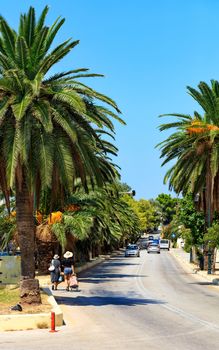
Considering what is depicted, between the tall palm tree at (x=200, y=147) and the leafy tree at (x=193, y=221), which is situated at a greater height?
the tall palm tree at (x=200, y=147)

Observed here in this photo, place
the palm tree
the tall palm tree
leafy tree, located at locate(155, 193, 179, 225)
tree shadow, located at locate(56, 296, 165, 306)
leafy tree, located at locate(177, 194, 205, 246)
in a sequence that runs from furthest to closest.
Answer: leafy tree, located at locate(155, 193, 179, 225), leafy tree, located at locate(177, 194, 205, 246), the tall palm tree, tree shadow, located at locate(56, 296, 165, 306), the palm tree

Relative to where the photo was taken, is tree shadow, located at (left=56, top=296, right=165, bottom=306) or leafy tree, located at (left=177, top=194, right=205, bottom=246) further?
leafy tree, located at (left=177, top=194, right=205, bottom=246)

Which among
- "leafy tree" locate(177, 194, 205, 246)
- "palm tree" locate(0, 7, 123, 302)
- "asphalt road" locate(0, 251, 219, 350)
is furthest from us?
"leafy tree" locate(177, 194, 205, 246)

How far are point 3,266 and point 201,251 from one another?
2055cm

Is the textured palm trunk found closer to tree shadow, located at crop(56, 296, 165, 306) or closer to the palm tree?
the palm tree

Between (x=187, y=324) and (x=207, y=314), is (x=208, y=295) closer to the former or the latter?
(x=207, y=314)

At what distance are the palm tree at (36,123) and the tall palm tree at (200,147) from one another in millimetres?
13690

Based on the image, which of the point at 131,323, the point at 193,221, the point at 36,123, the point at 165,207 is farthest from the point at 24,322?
the point at 165,207

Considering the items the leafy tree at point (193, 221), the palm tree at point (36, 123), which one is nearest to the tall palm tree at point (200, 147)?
the leafy tree at point (193, 221)

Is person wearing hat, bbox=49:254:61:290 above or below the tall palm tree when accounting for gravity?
below

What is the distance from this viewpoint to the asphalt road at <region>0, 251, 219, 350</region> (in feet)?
39.0

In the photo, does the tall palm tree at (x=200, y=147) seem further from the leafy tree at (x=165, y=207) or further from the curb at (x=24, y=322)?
the leafy tree at (x=165, y=207)

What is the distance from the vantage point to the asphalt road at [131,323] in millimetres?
11883

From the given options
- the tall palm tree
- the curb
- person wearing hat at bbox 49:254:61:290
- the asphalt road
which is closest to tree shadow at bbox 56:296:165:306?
the asphalt road
